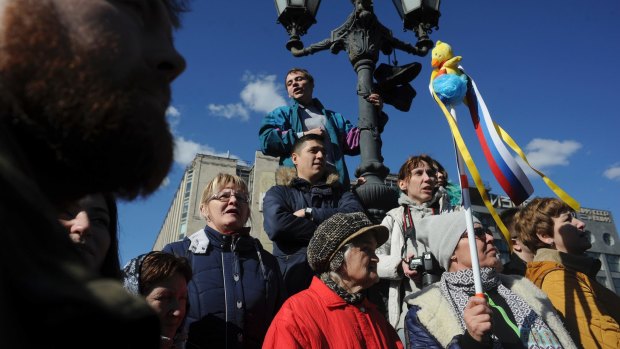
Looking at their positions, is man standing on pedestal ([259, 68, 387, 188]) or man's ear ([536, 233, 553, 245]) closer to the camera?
man's ear ([536, 233, 553, 245])

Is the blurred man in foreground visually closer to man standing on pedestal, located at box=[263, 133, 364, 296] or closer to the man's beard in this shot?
the man's beard

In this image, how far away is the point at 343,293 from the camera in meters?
3.23

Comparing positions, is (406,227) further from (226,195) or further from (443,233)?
(226,195)

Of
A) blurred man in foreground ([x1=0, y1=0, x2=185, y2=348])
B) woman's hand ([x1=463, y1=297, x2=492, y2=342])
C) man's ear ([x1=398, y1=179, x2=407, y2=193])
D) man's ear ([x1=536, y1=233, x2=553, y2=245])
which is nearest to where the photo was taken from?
blurred man in foreground ([x1=0, y1=0, x2=185, y2=348])

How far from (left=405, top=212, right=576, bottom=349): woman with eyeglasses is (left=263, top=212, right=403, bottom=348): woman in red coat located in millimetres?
308

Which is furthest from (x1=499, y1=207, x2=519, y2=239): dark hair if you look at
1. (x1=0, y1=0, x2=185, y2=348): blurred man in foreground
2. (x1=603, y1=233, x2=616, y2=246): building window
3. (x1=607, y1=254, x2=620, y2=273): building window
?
(x1=603, y1=233, x2=616, y2=246): building window

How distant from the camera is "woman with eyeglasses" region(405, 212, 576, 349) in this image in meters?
2.96

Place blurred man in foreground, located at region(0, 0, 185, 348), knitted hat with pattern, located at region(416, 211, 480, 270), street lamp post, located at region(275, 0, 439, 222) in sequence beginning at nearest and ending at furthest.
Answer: blurred man in foreground, located at region(0, 0, 185, 348) < knitted hat with pattern, located at region(416, 211, 480, 270) < street lamp post, located at region(275, 0, 439, 222)

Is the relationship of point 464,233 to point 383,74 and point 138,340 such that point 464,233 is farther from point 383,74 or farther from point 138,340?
point 138,340

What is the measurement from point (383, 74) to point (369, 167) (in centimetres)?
131

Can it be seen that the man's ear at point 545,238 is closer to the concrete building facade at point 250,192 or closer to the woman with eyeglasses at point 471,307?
the woman with eyeglasses at point 471,307

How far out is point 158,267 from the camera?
10.1ft

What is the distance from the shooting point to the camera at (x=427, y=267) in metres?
3.72

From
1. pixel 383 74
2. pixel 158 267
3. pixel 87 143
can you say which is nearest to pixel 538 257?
pixel 383 74
